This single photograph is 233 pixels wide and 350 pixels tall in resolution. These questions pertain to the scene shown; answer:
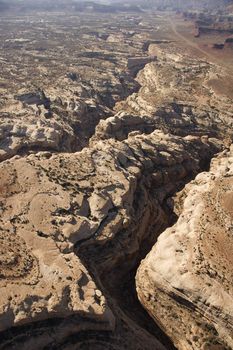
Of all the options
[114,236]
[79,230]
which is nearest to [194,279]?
[114,236]

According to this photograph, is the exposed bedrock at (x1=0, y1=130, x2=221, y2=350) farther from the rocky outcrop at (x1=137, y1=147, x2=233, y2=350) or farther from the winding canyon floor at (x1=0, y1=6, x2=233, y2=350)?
the rocky outcrop at (x1=137, y1=147, x2=233, y2=350)

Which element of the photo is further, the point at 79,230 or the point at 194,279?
the point at 79,230

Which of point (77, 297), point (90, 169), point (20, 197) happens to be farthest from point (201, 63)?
point (77, 297)

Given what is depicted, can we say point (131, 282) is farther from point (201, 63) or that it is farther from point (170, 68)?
point (201, 63)

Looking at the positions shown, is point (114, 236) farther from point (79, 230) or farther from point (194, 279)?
point (194, 279)

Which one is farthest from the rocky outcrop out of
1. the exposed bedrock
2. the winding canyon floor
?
the exposed bedrock

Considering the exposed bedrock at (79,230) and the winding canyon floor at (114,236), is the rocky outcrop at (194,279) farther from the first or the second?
the exposed bedrock at (79,230)
